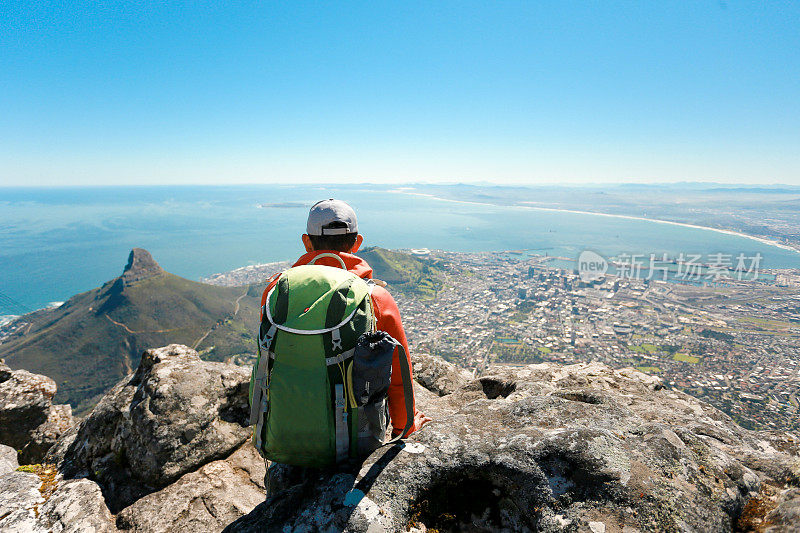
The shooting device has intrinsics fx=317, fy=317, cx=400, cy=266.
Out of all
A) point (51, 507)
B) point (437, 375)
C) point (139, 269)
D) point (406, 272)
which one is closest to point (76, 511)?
point (51, 507)

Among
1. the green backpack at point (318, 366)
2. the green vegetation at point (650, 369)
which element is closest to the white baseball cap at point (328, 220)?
the green backpack at point (318, 366)

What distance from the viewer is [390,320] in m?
3.32

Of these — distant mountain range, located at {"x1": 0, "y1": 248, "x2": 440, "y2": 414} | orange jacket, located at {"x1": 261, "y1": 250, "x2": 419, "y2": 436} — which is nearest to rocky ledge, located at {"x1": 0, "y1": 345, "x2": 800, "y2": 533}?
orange jacket, located at {"x1": 261, "y1": 250, "x2": 419, "y2": 436}

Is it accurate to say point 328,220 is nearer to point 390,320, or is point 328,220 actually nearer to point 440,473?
point 390,320

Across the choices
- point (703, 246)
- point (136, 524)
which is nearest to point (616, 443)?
point (136, 524)

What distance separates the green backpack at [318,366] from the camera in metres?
2.72

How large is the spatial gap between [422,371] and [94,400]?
259ft

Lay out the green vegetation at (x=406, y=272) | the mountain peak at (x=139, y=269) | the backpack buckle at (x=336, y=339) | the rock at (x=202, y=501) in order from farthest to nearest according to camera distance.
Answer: the green vegetation at (x=406, y=272) < the mountain peak at (x=139, y=269) < the rock at (x=202, y=501) < the backpack buckle at (x=336, y=339)

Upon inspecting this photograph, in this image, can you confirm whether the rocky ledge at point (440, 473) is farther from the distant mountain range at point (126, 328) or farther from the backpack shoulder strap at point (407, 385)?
the distant mountain range at point (126, 328)

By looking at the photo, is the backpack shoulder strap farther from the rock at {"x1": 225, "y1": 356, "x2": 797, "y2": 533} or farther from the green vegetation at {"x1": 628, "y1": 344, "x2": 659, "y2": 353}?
the green vegetation at {"x1": 628, "y1": 344, "x2": 659, "y2": 353}

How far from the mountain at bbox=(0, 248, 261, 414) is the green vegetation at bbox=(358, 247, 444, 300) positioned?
40637 millimetres

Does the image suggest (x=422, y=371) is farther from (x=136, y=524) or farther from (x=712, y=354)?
(x=712, y=354)

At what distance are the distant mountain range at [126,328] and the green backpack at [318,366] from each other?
7182cm

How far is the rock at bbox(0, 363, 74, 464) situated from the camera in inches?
273
